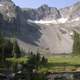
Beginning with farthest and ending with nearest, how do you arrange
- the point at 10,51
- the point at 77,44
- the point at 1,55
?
the point at 77,44
the point at 10,51
the point at 1,55

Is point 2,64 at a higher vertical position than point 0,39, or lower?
lower

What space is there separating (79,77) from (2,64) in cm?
2306

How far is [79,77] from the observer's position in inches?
2069

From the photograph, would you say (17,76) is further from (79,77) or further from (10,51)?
(10,51)

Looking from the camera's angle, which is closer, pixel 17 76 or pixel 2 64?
pixel 17 76

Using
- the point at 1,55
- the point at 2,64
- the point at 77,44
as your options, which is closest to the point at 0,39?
the point at 2,64

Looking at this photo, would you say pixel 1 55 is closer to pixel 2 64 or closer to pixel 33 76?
pixel 2 64

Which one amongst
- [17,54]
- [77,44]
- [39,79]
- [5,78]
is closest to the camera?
[39,79]

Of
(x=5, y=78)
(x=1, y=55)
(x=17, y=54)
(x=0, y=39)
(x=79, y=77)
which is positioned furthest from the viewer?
(x=17, y=54)

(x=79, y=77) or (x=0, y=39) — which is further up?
(x=0, y=39)

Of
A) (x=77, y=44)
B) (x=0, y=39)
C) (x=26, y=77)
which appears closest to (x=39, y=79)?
(x=26, y=77)

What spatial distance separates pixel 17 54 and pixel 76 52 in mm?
58713

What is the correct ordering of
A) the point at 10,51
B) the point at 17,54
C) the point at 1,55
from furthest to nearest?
1. the point at 17,54
2. the point at 10,51
3. the point at 1,55

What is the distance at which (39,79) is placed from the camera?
1809 inches
